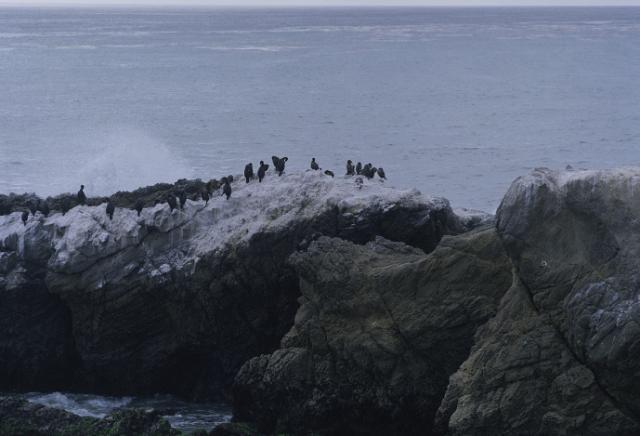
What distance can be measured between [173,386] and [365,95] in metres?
58.1

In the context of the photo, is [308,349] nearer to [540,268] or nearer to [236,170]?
[540,268]

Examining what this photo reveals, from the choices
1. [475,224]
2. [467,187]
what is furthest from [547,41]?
[475,224]

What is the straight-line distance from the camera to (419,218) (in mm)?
24953

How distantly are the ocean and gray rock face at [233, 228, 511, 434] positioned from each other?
804 inches

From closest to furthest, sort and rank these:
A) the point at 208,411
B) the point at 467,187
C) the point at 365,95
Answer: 1. the point at 208,411
2. the point at 467,187
3. the point at 365,95

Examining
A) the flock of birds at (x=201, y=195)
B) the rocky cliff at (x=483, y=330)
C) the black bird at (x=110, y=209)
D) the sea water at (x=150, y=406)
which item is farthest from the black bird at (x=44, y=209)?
the rocky cliff at (x=483, y=330)

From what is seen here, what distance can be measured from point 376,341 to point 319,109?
5386 centimetres

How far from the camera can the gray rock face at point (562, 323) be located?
17297 millimetres

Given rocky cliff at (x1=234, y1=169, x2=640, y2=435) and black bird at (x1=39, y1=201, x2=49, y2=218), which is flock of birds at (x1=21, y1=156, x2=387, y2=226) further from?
rocky cliff at (x1=234, y1=169, x2=640, y2=435)

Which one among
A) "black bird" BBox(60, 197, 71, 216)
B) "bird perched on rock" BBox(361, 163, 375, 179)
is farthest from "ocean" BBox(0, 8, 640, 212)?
"bird perched on rock" BBox(361, 163, 375, 179)

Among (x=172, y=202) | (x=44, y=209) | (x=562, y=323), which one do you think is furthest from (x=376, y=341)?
(x=44, y=209)

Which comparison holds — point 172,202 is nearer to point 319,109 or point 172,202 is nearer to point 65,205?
point 65,205

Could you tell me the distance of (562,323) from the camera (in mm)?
18203

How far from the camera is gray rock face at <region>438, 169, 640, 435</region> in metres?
17.3
